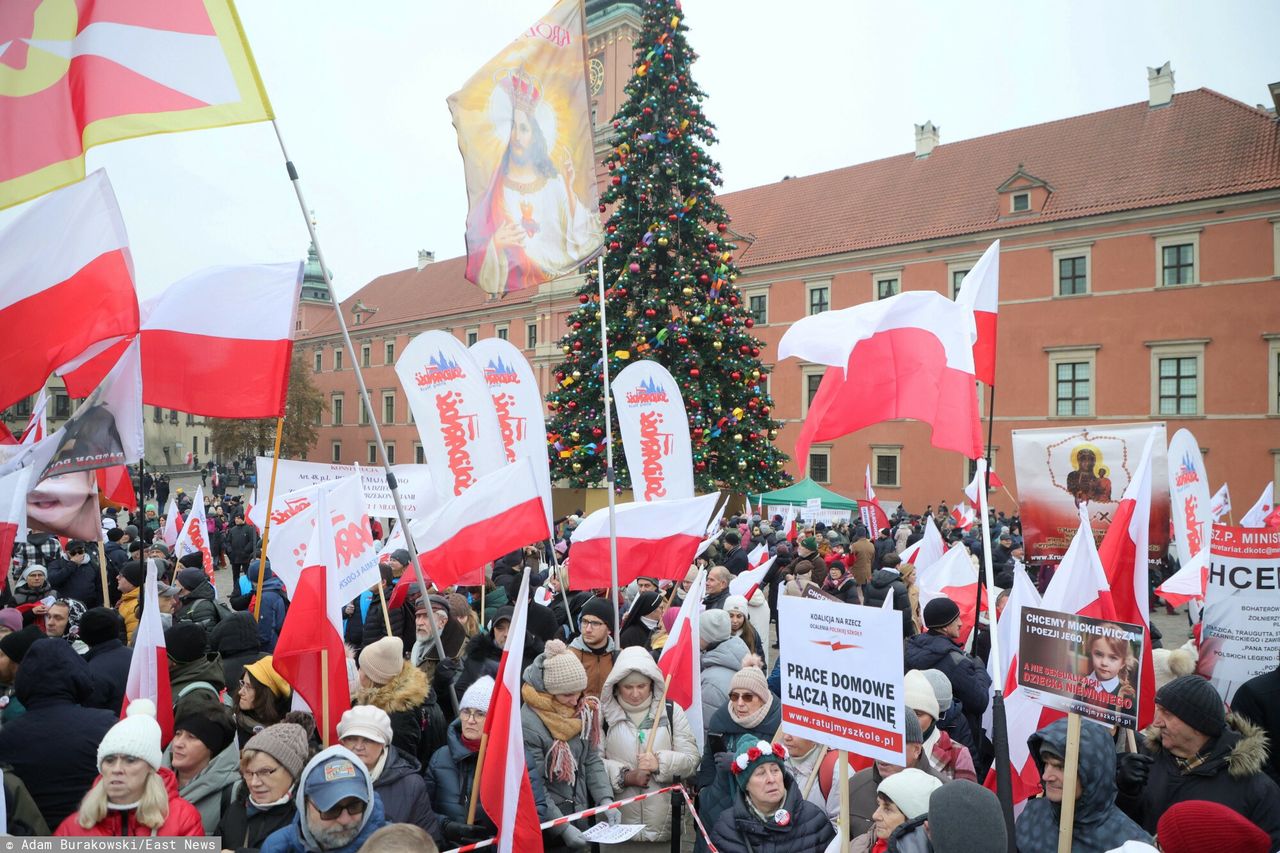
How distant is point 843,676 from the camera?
368cm

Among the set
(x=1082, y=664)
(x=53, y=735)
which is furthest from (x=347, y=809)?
(x=1082, y=664)

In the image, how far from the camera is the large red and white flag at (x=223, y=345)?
5.99 metres

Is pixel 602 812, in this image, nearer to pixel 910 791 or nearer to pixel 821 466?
pixel 910 791

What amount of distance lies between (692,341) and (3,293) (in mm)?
17593

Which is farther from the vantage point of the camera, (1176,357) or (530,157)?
(1176,357)

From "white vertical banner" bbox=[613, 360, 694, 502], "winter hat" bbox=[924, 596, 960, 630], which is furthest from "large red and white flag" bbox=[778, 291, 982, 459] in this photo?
"white vertical banner" bbox=[613, 360, 694, 502]

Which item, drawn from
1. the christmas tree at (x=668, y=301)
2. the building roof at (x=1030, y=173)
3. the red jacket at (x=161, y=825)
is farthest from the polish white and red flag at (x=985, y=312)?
the building roof at (x=1030, y=173)

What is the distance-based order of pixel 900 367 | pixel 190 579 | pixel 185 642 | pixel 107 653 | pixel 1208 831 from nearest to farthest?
1. pixel 1208 831
2. pixel 185 642
3. pixel 107 653
4. pixel 900 367
5. pixel 190 579

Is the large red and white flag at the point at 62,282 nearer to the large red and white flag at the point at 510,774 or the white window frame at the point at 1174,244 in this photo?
the large red and white flag at the point at 510,774

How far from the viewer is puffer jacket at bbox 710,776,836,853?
359cm

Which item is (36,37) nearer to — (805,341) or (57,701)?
(57,701)

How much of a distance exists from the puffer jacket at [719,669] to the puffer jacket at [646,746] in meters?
0.67

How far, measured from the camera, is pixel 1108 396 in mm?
32500

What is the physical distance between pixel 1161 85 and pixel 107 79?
40.5m
